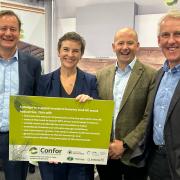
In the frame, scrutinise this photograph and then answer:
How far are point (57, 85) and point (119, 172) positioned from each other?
94cm

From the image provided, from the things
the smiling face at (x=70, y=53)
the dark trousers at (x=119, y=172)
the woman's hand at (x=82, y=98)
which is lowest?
the dark trousers at (x=119, y=172)

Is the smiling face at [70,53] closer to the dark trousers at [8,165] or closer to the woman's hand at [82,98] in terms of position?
the woman's hand at [82,98]

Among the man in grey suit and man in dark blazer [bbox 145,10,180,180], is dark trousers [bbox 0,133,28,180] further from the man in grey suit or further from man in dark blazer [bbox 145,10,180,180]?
man in dark blazer [bbox 145,10,180,180]

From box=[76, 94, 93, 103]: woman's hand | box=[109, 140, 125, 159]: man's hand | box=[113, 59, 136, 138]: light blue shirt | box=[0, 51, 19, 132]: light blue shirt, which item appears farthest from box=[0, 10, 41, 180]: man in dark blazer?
box=[109, 140, 125, 159]: man's hand

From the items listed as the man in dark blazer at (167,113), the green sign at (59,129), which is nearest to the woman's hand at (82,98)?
the green sign at (59,129)

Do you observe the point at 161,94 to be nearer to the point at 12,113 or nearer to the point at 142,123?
the point at 142,123

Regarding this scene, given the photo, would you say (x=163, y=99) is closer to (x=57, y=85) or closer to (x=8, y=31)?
(x=57, y=85)

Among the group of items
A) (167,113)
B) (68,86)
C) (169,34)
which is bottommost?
(167,113)

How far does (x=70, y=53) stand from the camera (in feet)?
7.79

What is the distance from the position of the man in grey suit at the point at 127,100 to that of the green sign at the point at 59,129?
243mm

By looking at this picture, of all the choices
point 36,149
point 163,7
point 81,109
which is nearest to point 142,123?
point 81,109

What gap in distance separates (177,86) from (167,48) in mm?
308

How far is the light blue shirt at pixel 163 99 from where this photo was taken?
6.82 ft

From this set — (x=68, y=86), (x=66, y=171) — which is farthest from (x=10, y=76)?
(x=66, y=171)
